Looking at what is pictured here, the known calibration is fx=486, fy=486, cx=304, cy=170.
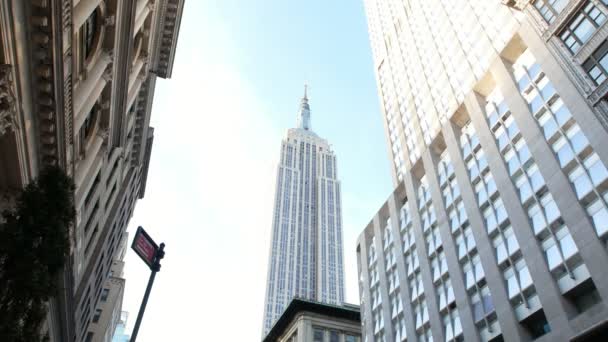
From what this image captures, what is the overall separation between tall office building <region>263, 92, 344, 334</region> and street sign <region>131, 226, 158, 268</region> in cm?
13811

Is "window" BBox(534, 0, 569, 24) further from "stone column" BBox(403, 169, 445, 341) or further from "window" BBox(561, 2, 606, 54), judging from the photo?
"stone column" BBox(403, 169, 445, 341)

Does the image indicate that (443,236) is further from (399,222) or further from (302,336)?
(302,336)

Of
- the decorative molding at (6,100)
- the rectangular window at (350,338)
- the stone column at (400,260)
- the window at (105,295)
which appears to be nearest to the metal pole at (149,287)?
the decorative molding at (6,100)

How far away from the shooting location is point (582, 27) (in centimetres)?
3334

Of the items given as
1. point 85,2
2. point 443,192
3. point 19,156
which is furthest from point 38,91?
point 443,192

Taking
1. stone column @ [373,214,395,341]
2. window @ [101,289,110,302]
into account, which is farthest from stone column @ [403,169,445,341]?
window @ [101,289,110,302]

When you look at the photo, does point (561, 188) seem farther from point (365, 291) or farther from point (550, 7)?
point (365, 291)

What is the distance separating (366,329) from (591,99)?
39.2 m

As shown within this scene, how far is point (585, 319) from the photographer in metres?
29.6

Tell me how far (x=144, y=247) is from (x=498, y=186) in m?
33.7

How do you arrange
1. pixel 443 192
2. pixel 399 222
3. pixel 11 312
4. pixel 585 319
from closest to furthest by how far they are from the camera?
1. pixel 11 312
2. pixel 585 319
3. pixel 443 192
4. pixel 399 222

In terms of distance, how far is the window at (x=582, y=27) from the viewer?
1265 inches

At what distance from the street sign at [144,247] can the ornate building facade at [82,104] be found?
6.10m

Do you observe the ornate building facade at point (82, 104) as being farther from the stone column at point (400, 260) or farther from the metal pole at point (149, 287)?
the stone column at point (400, 260)
